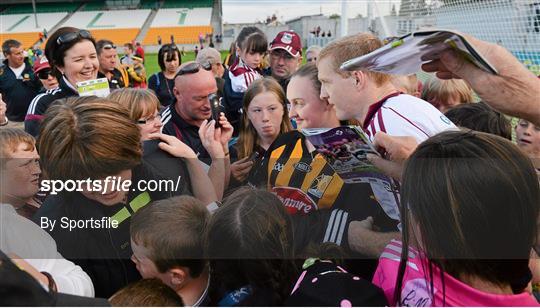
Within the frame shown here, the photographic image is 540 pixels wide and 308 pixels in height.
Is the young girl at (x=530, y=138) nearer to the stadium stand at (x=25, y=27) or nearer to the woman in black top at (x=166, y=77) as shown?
the woman in black top at (x=166, y=77)

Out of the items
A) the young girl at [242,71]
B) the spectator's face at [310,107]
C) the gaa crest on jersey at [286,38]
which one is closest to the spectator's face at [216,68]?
the young girl at [242,71]

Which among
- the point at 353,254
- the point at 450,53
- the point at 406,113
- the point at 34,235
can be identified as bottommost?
the point at 353,254

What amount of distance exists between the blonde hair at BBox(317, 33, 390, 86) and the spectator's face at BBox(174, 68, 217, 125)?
61 centimetres

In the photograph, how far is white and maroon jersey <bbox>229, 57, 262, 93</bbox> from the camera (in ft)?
8.73

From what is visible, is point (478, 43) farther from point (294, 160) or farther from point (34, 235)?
point (34, 235)

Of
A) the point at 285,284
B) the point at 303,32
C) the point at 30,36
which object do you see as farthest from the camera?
the point at 30,36

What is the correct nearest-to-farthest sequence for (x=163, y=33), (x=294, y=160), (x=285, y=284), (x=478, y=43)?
(x=478, y=43) → (x=285, y=284) → (x=294, y=160) → (x=163, y=33)

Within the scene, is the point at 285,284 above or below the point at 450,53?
below

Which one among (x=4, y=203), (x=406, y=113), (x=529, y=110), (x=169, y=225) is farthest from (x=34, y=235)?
(x=529, y=110)

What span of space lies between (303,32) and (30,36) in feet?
44.7

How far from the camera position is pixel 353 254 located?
102cm

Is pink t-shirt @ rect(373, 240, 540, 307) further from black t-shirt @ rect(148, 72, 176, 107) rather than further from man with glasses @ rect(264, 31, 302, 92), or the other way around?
black t-shirt @ rect(148, 72, 176, 107)

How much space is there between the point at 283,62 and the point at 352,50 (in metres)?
2.03

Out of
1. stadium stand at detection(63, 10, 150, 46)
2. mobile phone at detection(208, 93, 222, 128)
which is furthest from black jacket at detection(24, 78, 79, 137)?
stadium stand at detection(63, 10, 150, 46)
